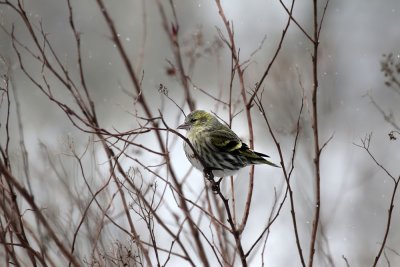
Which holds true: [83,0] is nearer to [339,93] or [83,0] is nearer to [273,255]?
[339,93]

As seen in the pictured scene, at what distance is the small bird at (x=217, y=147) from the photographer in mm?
3988

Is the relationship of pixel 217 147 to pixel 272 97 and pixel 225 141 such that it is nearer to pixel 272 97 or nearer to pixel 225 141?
pixel 225 141

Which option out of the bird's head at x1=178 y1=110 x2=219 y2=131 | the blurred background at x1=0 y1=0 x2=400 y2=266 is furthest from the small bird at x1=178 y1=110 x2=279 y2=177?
the blurred background at x1=0 y1=0 x2=400 y2=266

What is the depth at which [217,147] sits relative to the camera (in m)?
4.20

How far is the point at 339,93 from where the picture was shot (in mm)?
14922

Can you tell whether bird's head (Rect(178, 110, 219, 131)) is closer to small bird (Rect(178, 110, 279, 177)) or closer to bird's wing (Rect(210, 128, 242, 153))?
small bird (Rect(178, 110, 279, 177))

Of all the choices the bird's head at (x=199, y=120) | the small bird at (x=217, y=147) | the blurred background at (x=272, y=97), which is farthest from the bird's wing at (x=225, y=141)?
the blurred background at (x=272, y=97)

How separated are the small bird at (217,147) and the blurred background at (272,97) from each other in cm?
367

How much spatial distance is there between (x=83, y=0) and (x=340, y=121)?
1055cm

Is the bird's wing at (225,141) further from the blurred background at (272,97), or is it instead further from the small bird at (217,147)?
the blurred background at (272,97)

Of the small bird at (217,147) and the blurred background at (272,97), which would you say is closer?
the small bird at (217,147)

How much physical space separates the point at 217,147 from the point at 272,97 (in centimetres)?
766

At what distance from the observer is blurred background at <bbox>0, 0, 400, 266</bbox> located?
35.6 feet

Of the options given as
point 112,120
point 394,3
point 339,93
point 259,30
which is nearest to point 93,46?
point 112,120
